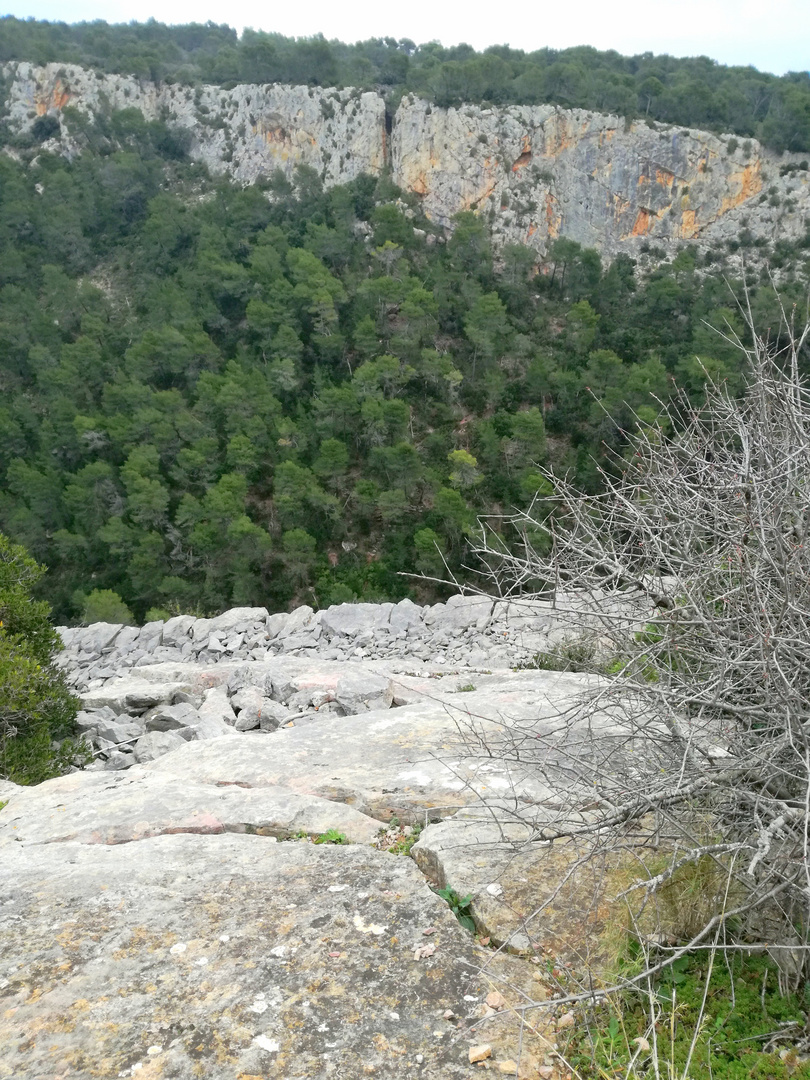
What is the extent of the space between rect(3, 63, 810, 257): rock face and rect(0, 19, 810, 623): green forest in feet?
7.74

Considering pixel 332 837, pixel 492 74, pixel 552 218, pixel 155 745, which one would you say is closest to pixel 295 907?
pixel 332 837

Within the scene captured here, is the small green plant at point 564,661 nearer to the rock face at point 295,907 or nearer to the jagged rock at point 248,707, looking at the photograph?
the rock face at point 295,907

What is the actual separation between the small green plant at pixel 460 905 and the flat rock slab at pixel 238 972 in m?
0.04

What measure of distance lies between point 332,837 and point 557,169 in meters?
39.0

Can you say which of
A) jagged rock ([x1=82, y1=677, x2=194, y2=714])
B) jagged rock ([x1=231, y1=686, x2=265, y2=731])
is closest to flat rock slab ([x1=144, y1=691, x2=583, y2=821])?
jagged rock ([x1=231, y1=686, x2=265, y2=731])

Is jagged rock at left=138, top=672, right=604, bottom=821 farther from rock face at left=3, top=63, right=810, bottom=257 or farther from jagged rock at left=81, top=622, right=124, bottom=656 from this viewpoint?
rock face at left=3, top=63, right=810, bottom=257

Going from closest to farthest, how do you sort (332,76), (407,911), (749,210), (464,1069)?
(464,1069), (407,911), (749,210), (332,76)

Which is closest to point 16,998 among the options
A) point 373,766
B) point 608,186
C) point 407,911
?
point 407,911

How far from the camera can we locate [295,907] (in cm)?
237

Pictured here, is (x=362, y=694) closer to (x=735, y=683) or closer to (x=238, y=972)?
(x=238, y=972)

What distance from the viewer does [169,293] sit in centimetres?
2848

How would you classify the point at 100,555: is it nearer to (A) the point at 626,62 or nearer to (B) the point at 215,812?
(B) the point at 215,812

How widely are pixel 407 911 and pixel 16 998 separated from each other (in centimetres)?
113

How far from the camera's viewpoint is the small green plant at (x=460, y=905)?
2320 mm
